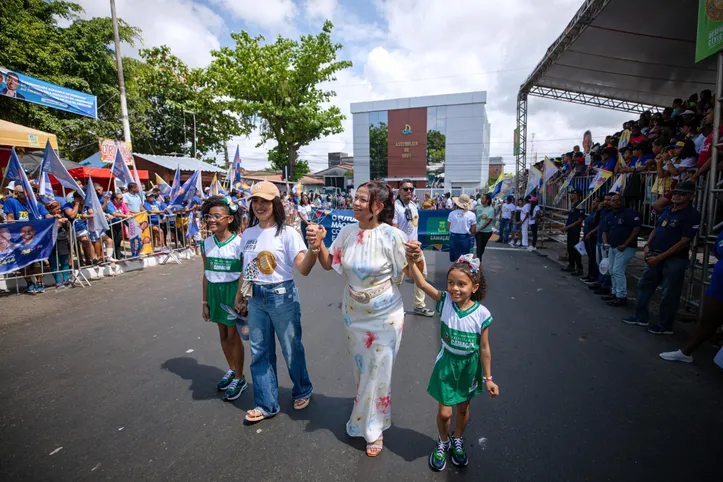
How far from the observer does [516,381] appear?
346cm

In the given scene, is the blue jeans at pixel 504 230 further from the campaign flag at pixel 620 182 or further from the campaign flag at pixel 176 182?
the campaign flag at pixel 176 182

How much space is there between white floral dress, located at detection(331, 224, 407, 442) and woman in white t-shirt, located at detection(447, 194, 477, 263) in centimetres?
424

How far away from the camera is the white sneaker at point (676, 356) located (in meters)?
3.80

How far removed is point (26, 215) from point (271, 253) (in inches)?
302

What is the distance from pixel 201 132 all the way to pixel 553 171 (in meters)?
21.7

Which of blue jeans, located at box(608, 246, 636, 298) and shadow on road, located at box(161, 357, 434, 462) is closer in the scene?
shadow on road, located at box(161, 357, 434, 462)

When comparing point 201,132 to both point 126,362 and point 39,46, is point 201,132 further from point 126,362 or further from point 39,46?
point 126,362

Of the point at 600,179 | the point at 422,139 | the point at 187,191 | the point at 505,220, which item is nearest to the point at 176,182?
the point at 187,191

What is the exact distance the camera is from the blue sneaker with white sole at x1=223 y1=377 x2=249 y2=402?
3193mm

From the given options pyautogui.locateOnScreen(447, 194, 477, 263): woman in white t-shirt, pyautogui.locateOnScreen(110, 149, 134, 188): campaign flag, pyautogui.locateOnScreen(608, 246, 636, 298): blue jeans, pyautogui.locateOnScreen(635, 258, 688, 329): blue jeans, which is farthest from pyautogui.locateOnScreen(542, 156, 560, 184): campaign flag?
pyautogui.locateOnScreen(110, 149, 134, 188): campaign flag

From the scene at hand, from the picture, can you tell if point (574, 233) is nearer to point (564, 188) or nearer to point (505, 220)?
point (564, 188)

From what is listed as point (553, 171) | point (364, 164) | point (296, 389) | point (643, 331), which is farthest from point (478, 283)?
point (364, 164)

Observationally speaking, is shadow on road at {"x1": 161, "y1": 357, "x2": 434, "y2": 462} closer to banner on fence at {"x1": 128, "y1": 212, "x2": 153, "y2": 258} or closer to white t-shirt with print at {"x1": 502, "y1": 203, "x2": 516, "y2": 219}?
banner on fence at {"x1": 128, "y1": 212, "x2": 153, "y2": 258}

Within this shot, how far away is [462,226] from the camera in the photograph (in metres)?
6.43
